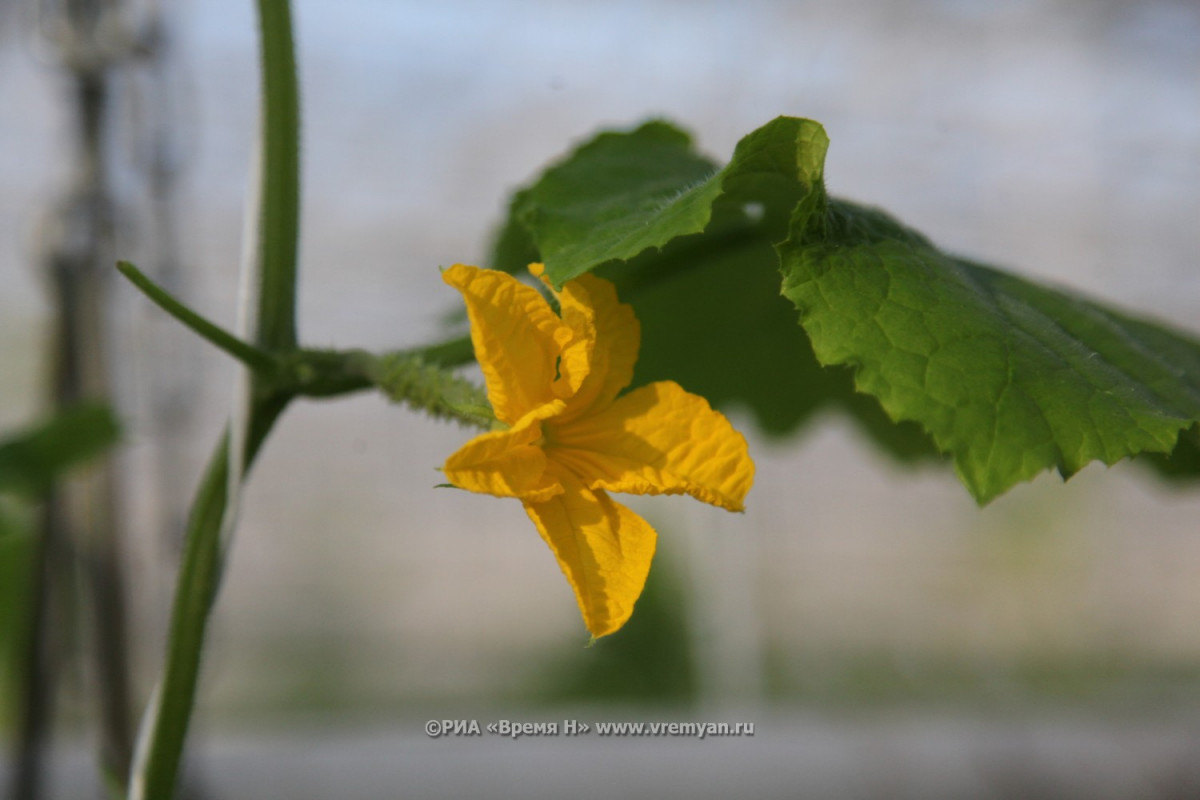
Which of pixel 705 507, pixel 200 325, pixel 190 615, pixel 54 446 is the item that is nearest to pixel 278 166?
pixel 200 325

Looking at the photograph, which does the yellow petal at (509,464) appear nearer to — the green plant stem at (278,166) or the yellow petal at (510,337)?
the yellow petal at (510,337)

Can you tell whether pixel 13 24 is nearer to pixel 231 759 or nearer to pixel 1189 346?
pixel 231 759

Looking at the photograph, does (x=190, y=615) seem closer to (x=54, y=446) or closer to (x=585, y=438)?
(x=585, y=438)

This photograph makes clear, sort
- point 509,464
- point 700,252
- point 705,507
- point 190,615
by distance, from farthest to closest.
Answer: point 705,507 → point 700,252 → point 190,615 → point 509,464

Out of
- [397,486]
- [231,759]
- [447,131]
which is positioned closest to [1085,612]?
[397,486]

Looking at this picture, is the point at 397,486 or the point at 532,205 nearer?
the point at 532,205

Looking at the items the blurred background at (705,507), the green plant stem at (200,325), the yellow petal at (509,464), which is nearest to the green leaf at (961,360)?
the yellow petal at (509,464)
